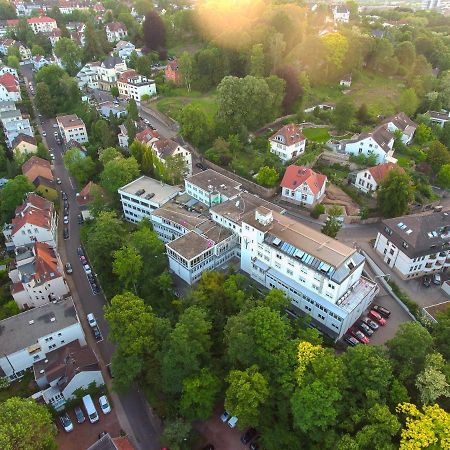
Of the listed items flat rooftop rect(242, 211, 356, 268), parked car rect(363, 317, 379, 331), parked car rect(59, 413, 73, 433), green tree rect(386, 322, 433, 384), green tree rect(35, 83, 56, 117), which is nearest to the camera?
green tree rect(386, 322, 433, 384)

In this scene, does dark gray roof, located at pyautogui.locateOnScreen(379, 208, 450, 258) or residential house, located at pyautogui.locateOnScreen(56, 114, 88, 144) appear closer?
dark gray roof, located at pyautogui.locateOnScreen(379, 208, 450, 258)

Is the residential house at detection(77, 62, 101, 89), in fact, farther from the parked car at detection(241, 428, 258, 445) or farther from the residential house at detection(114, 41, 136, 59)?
the parked car at detection(241, 428, 258, 445)

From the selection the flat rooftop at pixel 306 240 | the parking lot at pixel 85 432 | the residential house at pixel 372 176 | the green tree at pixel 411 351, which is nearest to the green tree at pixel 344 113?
the residential house at pixel 372 176

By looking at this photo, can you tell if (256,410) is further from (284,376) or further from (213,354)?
(213,354)

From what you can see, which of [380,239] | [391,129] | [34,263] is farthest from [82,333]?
[391,129]

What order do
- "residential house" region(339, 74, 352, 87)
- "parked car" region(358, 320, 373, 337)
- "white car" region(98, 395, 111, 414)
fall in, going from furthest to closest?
"residential house" region(339, 74, 352, 87)
"parked car" region(358, 320, 373, 337)
"white car" region(98, 395, 111, 414)

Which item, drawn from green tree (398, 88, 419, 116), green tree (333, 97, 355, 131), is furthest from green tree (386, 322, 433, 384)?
green tree (398, 88, 419, 116)

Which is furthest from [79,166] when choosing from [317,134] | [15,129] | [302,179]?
[317,134]
